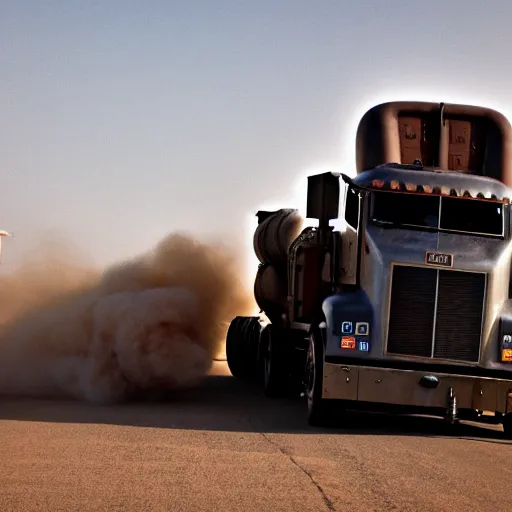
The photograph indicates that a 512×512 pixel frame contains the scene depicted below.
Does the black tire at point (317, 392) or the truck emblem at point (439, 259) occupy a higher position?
the truck emblem at point (439, 259)

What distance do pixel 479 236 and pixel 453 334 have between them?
4.89 feet

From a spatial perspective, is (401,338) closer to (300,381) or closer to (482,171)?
(482,171)

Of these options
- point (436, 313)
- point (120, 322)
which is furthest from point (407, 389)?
point (120, 322)

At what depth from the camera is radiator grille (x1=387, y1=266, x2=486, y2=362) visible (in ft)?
51.2

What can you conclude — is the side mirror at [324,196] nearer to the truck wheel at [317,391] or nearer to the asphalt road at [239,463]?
the truck wheel at [317,391]

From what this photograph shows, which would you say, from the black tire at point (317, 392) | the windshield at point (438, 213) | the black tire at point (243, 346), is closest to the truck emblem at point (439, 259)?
the windshield at point (438, 213)

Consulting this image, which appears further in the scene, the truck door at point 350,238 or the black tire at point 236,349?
the black tire at point 236,349

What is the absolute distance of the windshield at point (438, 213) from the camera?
1614 centimetres

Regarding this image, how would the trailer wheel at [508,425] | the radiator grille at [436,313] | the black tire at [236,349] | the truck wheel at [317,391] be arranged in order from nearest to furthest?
the radiator grille at [436,313], the truck wheel at [317,391], the trailer wheel at [508,425], the black tire at [236,349]

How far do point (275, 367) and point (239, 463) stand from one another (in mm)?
10092

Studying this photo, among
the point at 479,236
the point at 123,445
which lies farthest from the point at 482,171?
the point at 123,445

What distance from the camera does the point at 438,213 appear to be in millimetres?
16203

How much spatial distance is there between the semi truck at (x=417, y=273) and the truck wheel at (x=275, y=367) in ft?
10.8

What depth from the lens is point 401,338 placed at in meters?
15.6
